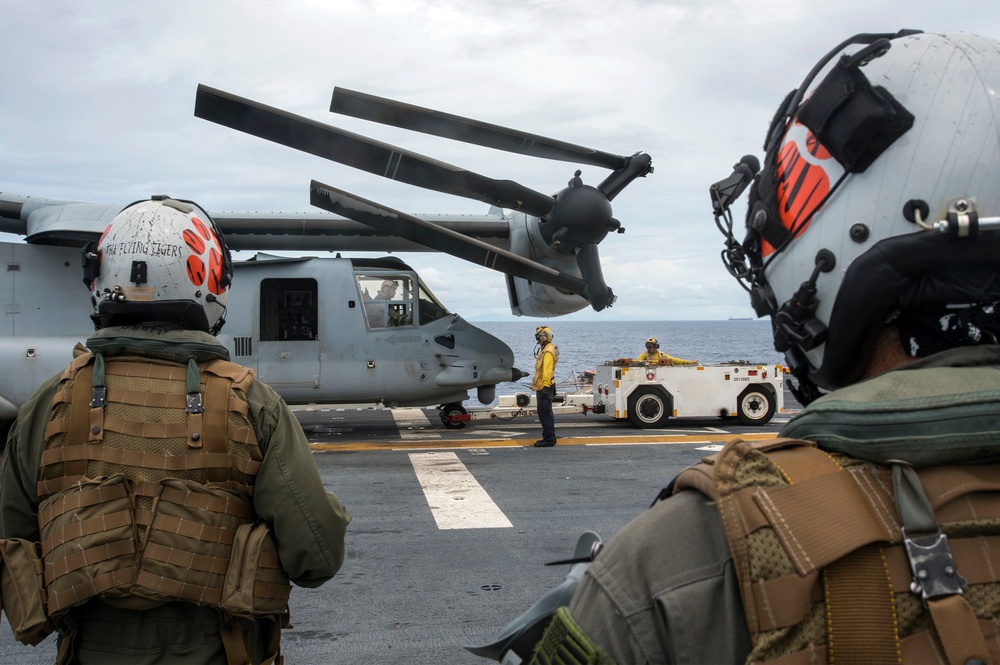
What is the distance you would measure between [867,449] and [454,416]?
A: 1245cm

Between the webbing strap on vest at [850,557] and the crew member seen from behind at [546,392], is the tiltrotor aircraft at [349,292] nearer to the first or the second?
the crew member seen from behind at [546,392]

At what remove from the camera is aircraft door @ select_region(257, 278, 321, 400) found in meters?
12.5

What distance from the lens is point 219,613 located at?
2.47m

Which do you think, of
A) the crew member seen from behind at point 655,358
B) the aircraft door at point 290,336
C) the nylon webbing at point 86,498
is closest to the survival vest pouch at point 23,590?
the nylon webbing at point 86,498

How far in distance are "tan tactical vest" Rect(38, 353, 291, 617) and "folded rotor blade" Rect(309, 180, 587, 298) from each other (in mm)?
7593

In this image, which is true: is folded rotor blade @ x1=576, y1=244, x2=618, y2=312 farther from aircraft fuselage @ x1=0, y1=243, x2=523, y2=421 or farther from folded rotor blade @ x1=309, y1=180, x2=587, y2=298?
aircraft fuselage @ x1=0, y1=243, x2=523, y2=421

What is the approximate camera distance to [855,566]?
1.10m

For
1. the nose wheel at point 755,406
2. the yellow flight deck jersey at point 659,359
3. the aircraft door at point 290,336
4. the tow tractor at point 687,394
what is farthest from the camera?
the yellow flight deck jersey at point 659,359

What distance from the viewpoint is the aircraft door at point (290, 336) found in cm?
1246

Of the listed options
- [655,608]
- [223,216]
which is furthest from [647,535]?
[223,216]

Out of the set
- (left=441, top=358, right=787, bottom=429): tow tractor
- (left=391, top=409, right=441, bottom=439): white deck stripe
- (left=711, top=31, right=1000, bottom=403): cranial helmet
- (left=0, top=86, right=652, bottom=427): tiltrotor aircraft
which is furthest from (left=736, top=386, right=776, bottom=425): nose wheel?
(left=711, top=31, right=1000, bottom=403): cranial helmet

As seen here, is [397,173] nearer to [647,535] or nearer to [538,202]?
[538,202]

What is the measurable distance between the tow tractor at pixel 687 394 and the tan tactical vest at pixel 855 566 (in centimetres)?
1219

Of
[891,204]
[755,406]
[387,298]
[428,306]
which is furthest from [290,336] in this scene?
[891,204]
